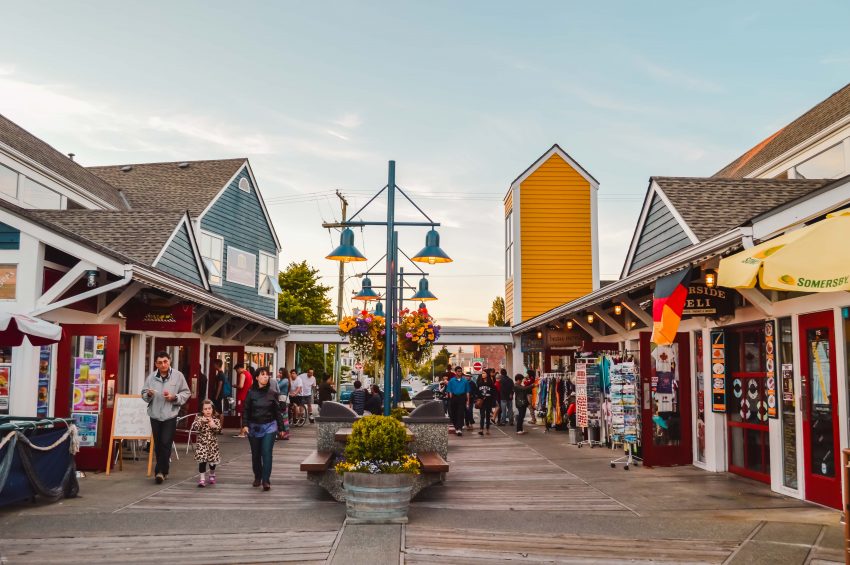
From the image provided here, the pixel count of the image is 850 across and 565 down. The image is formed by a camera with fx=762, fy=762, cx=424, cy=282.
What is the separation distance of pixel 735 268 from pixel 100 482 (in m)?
8.75

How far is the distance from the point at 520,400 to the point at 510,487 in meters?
9.47

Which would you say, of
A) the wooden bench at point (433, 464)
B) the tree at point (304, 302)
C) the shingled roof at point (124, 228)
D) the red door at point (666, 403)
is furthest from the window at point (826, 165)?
the tree at point (304, 302)

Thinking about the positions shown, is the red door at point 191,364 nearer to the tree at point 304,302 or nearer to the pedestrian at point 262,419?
the pedestrian at point 262,419

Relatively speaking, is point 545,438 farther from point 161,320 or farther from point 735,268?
point 735,268

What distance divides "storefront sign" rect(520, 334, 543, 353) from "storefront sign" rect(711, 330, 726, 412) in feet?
31.8

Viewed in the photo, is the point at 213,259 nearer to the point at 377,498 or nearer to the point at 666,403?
the point at 666,403

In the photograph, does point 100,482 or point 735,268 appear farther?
point 100,482

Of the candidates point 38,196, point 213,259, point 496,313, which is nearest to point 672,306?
point 38,196

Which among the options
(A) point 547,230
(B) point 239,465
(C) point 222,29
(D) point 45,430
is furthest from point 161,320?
(A) point 547,230

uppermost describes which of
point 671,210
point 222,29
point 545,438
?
point 222,29

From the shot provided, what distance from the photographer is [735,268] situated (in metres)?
6.93

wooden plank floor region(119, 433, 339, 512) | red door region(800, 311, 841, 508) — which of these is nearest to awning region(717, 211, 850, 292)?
red door region(800, 311, 841, 508)

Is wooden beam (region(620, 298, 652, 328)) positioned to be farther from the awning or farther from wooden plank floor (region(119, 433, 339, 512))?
the awning

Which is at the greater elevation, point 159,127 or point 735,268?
point 159,127
